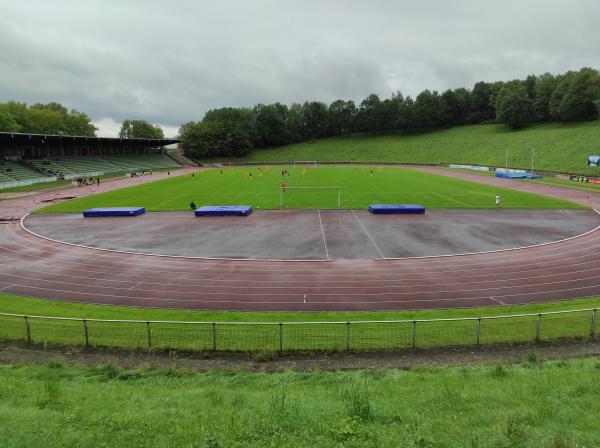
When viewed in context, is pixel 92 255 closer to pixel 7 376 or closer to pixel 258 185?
pixel 7 376

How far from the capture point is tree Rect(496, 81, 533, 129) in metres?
127

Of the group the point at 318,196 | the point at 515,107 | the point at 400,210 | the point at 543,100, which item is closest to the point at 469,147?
the point at 515,107

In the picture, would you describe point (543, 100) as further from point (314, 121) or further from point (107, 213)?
point (107, 213)

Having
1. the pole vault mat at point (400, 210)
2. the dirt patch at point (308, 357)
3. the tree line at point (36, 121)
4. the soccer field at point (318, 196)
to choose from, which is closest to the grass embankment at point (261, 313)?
the dirt patch at point (308, 357)

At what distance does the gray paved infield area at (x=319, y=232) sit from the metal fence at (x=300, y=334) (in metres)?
10.7

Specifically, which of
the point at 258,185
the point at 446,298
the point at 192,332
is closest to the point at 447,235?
the point at 446,298

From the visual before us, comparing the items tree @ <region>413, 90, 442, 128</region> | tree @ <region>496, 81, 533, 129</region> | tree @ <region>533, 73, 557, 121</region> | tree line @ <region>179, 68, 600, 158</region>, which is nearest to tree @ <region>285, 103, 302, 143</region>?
tree line @ <region>179, 68, 600, 158</region>

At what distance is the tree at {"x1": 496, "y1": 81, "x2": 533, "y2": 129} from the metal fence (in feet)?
428

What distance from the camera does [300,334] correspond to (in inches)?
589

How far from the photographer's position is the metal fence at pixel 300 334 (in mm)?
14453

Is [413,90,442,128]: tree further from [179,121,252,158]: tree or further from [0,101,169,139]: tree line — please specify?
[0,101,169,139]: tree line

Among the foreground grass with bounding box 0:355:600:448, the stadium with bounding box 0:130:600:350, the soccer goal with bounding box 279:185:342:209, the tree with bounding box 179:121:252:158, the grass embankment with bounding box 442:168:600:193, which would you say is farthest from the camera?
the tree with bounding box 179:121:252:158

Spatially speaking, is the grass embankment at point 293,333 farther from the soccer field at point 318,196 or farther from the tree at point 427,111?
the tree at point 427,111

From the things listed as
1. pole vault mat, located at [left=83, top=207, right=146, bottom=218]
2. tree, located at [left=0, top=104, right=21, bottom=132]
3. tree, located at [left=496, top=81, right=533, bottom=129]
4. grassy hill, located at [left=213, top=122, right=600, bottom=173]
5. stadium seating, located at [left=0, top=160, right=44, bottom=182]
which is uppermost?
tree, located at [left=496, top=81, right=533, bottom=129]
